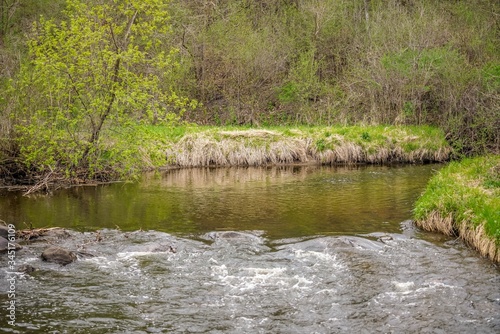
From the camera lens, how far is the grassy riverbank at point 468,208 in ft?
39.2

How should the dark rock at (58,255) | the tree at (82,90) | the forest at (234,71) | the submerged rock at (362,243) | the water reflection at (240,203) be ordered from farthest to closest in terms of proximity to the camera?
the forest at (234,71) → the tree at (82,90) → the water reflection at (240,203) → the submerged rock at (362,243) → the dark rock at (58,255)

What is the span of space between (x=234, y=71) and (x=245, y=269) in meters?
22.5

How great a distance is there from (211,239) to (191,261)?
168 centimetres

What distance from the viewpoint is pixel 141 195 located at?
18984 millimetres

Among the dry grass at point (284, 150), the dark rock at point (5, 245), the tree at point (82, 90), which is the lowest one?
the dark rock at point (5, 245)

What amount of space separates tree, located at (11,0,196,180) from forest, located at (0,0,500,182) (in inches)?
2.3

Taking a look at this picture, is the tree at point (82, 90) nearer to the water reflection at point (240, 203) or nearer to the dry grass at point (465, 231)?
the water reflection at point (240, 203)

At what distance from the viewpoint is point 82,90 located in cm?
1908

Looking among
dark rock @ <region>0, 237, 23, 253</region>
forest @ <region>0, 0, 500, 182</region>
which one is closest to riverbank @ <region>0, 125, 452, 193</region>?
forest @ <region>0, 0, 500, 182</region>

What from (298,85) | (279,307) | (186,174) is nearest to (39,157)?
(186,174)

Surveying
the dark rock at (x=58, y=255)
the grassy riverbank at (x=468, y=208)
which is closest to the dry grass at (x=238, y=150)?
the grassy riverbank at (x=468, y=208)

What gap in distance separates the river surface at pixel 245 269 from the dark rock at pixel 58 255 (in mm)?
171

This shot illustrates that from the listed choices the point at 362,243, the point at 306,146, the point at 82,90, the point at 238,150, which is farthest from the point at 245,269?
the point at 306,146

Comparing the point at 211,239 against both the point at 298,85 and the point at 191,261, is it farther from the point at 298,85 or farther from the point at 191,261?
the point at 298,85
